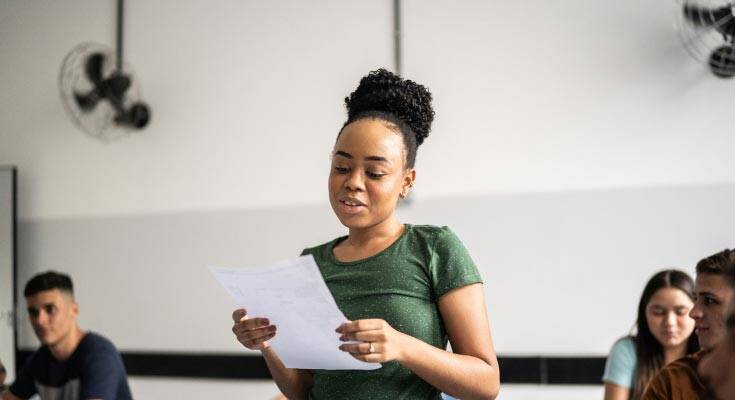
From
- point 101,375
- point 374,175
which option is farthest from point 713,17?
point 101,375

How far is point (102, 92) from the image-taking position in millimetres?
4168

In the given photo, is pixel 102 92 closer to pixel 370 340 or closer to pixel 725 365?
pixel 370 340

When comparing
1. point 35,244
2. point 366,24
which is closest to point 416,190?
point 366,24

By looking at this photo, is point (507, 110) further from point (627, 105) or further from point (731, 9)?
point (731, 9)

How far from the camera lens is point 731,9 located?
125 inches

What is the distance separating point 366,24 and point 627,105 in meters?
1.32

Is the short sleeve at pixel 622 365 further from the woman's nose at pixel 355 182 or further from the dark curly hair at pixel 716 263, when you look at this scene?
the woman's nose at pixel 355 182

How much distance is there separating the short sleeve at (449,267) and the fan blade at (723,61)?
8.60 ft

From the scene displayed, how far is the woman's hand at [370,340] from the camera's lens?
3.22ft

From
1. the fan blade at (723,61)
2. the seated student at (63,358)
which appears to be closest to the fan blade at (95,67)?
the seated student at (63,358)

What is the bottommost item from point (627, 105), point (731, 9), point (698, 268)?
point (698, 268)

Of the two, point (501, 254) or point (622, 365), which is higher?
point (501, 254)

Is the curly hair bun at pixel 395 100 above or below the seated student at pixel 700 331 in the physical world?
above

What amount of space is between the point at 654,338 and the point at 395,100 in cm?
183
